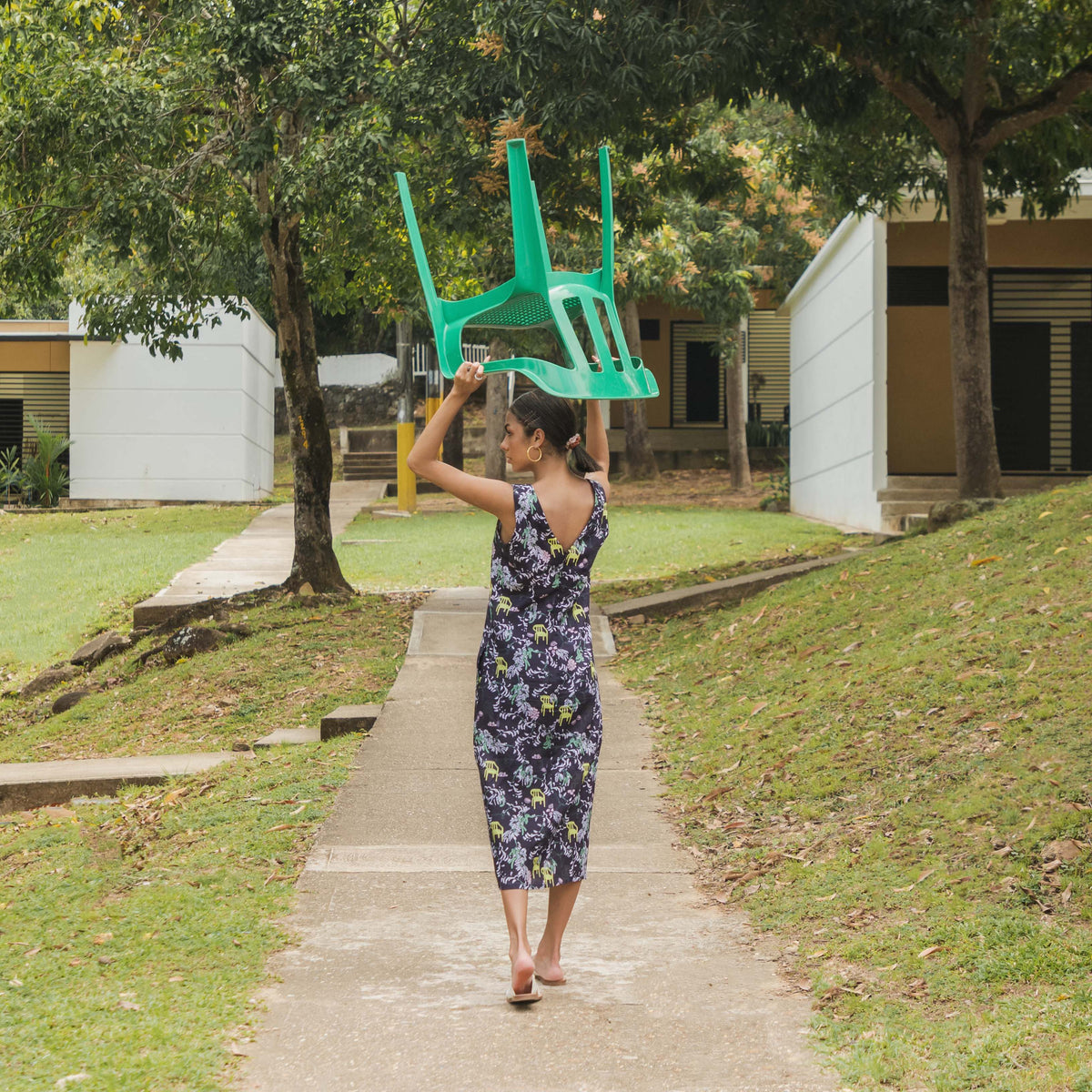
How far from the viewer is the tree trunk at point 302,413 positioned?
1241 centimetres

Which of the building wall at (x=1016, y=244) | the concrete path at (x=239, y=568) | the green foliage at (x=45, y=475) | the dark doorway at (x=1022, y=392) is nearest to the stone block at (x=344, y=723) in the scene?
the concrete path at (x=239, y=568)

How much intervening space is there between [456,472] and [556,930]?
137cm

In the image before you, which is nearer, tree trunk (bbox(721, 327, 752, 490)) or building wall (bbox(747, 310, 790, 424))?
tree trunk (bbox(721, 327, 752, 490))

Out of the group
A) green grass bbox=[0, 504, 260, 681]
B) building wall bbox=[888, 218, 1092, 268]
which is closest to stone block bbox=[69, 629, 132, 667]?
green grass bbox=[0, 504, 260, 681]

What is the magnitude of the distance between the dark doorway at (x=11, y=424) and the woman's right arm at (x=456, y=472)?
951 inches

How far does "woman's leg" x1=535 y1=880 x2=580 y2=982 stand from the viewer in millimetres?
4055

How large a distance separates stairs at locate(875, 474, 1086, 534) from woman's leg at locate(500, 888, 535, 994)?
12630 millimetres

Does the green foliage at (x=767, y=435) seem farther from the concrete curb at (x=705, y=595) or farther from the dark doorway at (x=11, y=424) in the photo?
the concrete curb at (x=705, y=595)

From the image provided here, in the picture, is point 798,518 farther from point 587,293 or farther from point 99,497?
point 587,293

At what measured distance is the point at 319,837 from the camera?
5602 millimetres

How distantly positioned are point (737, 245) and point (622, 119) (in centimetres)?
1375

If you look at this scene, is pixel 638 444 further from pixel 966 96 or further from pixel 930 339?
pixel 966 96

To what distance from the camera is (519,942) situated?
3.88 m

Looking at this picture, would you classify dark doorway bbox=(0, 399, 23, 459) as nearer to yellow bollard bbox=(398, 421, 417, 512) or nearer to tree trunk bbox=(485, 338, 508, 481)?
yellow bollard bbox=(398, 421, 417, 512)
